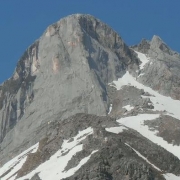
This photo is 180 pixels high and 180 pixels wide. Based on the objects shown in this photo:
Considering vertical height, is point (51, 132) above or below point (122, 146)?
above

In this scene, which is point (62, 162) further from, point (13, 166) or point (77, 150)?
point (13, 166)

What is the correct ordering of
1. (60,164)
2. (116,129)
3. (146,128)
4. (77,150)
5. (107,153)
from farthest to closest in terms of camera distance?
1. (146,128)
2. (116,129)
3. (77,150)
4. (60,164)
5. (107,153)

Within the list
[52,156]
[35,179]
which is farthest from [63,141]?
[35,179]

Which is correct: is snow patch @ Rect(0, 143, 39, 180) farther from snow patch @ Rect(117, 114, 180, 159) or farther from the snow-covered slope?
snow patch @ Rect(117, 114, 180, 159)

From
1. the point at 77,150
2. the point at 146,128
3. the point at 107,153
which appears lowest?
the point at 107,153

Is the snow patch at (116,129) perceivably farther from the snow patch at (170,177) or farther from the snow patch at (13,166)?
the snow patch at (13,166)

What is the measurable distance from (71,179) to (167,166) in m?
19.2

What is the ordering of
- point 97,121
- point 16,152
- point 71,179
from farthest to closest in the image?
point 16,152, point 97,121, point 71,179

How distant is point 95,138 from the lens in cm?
13888

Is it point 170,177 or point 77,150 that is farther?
point 77,150

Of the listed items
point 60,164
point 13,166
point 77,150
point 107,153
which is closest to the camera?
point 107,153

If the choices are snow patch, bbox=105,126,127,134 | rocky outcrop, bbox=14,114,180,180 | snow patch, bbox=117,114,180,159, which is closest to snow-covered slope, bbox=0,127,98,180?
rocky outcrop, bbox=14,114,180,180

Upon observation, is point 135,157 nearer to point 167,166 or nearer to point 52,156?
point 167,166

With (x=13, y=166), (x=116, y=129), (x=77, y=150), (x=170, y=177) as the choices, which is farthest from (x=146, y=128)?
(x=170, y=177)
